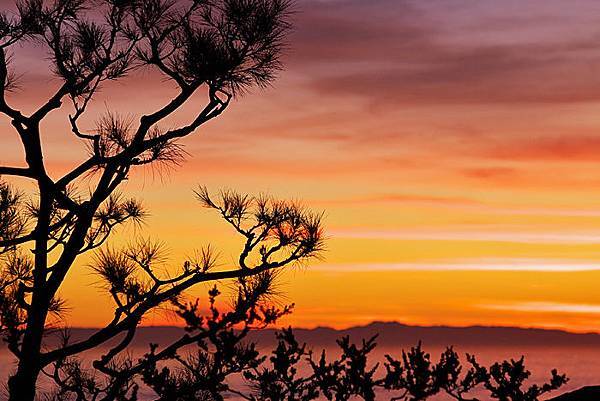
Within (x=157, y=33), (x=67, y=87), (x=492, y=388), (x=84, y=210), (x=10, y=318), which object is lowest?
(x=492, y=388)

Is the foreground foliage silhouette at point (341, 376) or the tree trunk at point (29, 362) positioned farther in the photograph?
the tree trunk at point (29, 362)

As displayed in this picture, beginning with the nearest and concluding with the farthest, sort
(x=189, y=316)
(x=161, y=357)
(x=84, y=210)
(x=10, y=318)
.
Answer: (x=189, y=316) → (x=161, y=357) → (x=84, y=210) → (x=10, y=318)

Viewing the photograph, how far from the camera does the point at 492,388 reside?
331 inches

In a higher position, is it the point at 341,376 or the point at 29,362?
the point at 29,362

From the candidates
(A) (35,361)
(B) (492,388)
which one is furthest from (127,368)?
(B) (492,388)

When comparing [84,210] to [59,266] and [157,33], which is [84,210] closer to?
[59,266]

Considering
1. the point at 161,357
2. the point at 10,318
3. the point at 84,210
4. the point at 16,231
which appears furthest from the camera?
the point at 16,231

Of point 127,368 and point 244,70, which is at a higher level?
point 244,70

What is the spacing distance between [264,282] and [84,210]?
84.5 inches

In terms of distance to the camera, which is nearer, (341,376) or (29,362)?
(341,376)

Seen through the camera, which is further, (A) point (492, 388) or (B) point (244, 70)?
(B) point (244, 70)

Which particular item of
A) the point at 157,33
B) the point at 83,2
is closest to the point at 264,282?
the point at 157,33

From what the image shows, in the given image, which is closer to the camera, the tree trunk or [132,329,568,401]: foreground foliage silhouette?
[132,329,568,401]: foreground foliage silhouette

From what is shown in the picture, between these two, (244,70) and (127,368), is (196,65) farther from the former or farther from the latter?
(127,368)
